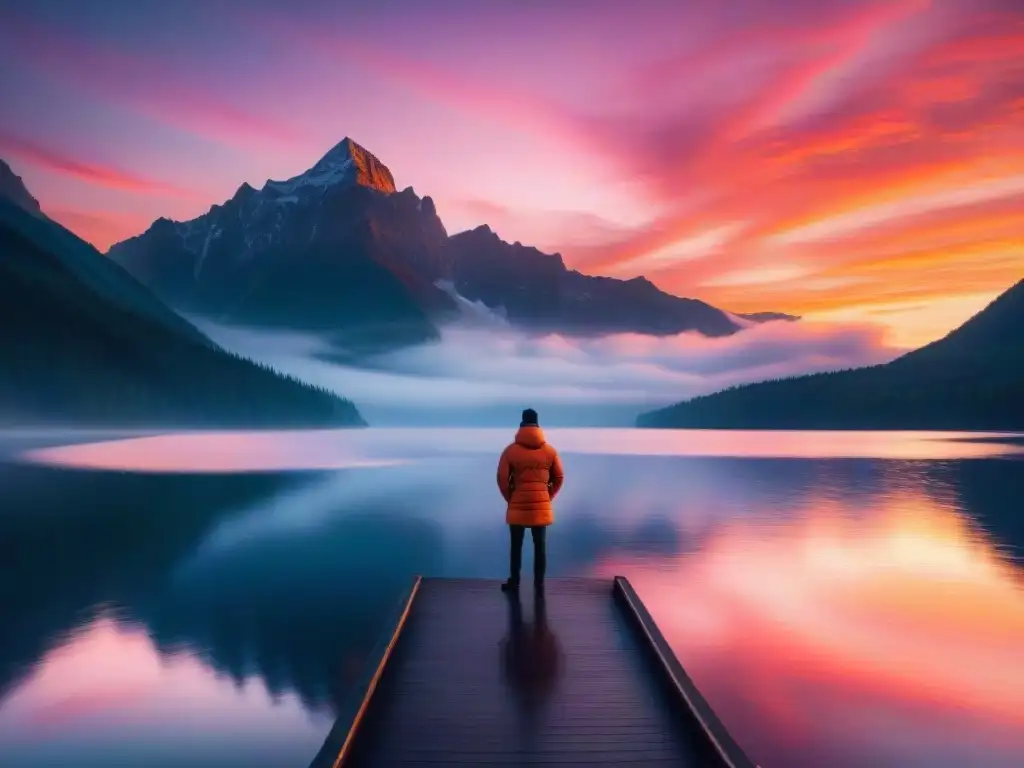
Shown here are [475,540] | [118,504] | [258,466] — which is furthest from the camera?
[258,466]

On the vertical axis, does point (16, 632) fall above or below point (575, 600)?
below

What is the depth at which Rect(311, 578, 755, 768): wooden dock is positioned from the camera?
7500 millimetres

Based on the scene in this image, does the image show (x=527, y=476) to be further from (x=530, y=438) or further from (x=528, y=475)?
(x=530, y=438)

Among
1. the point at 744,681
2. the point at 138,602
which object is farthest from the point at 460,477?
the point at 744,681

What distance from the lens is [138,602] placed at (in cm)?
1895

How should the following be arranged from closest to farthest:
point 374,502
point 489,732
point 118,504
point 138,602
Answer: point 489,732 → point 138,602 → point 118,504 → point 374,502

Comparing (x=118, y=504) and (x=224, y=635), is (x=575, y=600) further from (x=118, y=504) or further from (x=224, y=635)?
(x=118, y=504)

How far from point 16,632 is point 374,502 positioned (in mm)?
27559

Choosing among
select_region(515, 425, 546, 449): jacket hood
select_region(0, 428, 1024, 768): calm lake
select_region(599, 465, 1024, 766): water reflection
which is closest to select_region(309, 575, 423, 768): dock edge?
select_region(0, 428, 1024, 768): calm lake

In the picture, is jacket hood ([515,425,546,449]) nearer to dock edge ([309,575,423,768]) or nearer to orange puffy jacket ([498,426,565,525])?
orange puffy jacket ([498,426,565,525])

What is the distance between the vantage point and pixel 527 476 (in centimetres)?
1227

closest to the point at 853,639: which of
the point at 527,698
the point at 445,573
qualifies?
the point at 527,698

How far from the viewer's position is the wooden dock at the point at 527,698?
750cm

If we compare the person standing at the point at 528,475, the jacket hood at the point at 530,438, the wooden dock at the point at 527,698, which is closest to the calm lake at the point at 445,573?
the wooden dock at the point at 527,698
